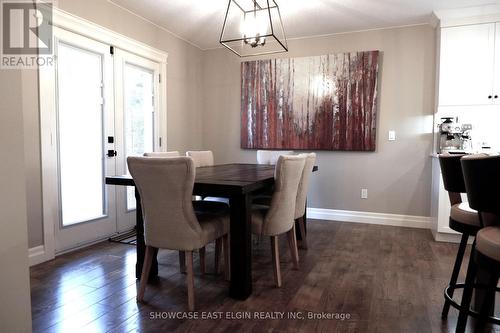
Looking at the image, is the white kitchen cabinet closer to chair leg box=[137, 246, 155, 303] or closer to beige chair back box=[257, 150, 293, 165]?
beige chair back box=[257, 150, 293, 165]

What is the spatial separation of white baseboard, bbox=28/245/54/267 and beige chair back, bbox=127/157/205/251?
4.56 feet

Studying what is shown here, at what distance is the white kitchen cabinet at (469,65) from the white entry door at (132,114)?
11.3ft

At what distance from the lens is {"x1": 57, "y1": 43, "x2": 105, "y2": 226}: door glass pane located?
10.5ft

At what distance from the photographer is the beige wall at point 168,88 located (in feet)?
9.39

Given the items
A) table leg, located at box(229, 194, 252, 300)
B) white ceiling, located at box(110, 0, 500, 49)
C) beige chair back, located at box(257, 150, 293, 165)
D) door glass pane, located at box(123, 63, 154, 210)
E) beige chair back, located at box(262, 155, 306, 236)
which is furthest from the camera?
beige chair back, located at box(257, 150, 293, 165)

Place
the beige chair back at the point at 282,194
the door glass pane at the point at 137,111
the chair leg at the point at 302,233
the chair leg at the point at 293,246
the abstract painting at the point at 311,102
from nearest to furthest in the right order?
the beige chair back at the point at 282,194 → the chair leg at the point at 293,246 → the chair leg at the point at 302,233 → the door glass pane at the point at 137,111 → the abstract painting at the point at 311,102

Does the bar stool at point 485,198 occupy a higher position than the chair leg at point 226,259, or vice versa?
the bar stool at point 485,198

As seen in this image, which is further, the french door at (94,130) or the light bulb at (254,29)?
the french door at (94,130)

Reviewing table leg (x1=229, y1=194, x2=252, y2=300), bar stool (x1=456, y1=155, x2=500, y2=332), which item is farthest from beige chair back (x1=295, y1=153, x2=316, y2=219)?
bar stool (x1=456, y1=155, x2=500, y2=332)

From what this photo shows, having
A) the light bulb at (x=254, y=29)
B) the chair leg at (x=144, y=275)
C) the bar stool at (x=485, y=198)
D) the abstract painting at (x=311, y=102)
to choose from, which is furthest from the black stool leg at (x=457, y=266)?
the abstract painting at (x=311, y=102)

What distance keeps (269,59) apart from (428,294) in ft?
12.0

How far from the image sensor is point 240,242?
2.21m

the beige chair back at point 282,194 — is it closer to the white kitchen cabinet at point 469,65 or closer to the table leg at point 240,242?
the table leg at point 240,242

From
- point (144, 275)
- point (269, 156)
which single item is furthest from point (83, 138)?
point (269, 156)
